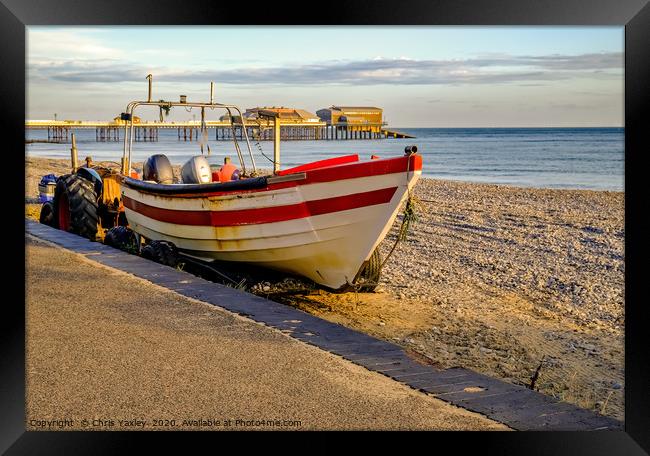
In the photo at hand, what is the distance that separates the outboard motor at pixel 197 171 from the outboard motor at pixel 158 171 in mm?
1010

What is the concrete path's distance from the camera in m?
4.21

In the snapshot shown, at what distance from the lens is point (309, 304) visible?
861 cm

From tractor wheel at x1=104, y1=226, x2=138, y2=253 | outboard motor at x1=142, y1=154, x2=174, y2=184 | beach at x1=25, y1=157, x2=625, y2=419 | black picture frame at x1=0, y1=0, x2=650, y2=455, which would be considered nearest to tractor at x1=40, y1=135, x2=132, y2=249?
outboard motor at x1=142, y1=154, x2=174, y2=184

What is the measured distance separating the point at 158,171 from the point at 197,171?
1.22 metres

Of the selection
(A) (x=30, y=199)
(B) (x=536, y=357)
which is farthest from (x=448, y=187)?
(B) (x=536, y=357)

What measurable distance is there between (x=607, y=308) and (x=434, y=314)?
2141mm

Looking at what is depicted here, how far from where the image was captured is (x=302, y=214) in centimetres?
798

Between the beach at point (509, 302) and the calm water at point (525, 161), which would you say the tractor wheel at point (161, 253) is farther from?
the calm water at point (525, 161)

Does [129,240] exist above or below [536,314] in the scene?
above

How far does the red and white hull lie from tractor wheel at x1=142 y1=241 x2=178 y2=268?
285mm

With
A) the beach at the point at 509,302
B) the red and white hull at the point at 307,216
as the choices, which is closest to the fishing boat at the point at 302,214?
the red and white hull at the point at 307,216

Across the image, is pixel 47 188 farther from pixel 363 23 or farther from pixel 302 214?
pixel 363 23

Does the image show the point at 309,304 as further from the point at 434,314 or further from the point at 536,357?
the point at 536,357

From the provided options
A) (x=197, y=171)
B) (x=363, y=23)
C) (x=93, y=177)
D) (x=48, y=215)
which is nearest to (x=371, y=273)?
(x=197, y=171)
